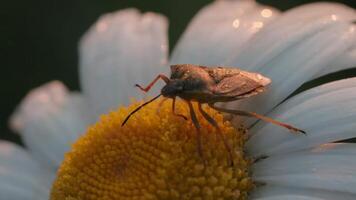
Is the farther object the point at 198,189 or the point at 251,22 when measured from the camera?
the point at 251,22

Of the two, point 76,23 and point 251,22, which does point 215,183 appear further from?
point 76,23

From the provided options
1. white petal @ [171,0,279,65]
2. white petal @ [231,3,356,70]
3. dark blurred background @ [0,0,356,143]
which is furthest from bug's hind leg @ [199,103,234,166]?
dark blurred background @ [0,0,356,143]

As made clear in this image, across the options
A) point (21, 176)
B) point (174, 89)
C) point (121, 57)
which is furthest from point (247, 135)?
point (21, 176)

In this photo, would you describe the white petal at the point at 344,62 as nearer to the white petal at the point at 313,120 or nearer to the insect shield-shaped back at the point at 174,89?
the white petal at the point at 313,120

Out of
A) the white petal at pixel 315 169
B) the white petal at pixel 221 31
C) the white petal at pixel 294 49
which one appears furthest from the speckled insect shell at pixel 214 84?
the white petal at pixel 221 31

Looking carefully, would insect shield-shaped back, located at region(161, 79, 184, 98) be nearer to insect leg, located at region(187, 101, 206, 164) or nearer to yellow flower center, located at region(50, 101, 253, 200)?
insect leg, located at region(187, 101, 206, 164)

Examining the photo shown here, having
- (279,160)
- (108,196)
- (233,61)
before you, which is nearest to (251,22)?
(233,61)

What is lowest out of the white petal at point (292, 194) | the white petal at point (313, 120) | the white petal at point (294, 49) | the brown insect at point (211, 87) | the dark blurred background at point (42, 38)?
the white petal at point (292, 194)

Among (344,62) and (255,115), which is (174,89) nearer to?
(255,115)
